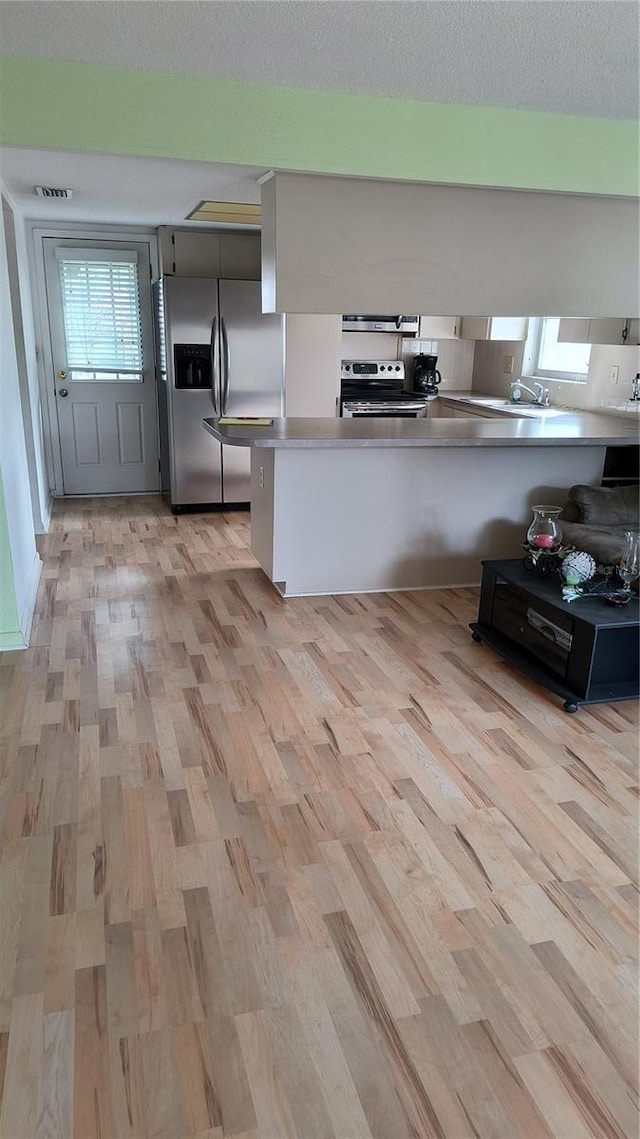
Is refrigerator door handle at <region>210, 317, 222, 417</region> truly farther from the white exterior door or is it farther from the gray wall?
the gray wall

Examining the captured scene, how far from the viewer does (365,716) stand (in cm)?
302

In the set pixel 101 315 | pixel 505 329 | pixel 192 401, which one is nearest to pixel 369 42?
pixel 192 401

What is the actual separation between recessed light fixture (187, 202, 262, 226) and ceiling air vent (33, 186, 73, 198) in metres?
0.76

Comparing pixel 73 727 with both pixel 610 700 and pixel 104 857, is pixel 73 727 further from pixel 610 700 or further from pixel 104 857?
pixel 610 700

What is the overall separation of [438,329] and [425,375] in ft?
1.36

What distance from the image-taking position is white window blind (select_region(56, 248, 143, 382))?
6.22 metres

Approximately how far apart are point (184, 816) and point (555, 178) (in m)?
3.17

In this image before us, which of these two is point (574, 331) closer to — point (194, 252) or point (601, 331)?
point (601, 331)

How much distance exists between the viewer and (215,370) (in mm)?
5883

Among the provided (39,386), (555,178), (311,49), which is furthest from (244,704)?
(39,386)

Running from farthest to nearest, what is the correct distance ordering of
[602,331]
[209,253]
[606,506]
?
[209,253] → [602,331] → [606,506]

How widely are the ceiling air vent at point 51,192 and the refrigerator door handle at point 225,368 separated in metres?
1.60

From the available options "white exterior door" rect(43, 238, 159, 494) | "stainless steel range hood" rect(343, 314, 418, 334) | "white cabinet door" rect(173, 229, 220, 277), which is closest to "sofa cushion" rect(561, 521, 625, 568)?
"stainless steel range hood" rect(343, 314, 418, 334)

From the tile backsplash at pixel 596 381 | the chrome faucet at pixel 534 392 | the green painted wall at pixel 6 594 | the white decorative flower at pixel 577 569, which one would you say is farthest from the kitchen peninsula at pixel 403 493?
the chrome faucet at pixel 534 392
